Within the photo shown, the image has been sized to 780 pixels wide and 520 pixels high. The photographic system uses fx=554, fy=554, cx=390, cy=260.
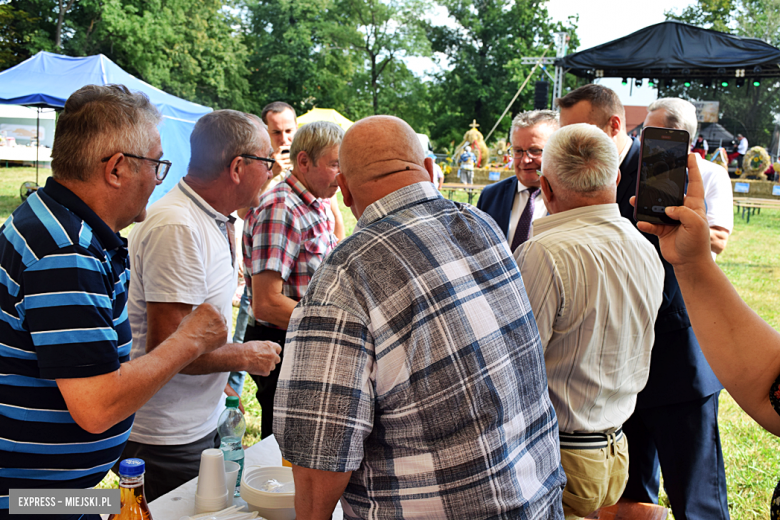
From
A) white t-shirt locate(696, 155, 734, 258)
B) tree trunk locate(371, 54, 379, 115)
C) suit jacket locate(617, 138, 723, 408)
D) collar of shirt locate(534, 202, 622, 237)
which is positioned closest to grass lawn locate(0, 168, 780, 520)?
suit jacket locate(617, 138, 723, 408)

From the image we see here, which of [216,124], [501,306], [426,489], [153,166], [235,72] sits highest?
[235,72]

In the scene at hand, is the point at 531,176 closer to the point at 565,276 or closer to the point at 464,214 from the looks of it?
the point at 565,276

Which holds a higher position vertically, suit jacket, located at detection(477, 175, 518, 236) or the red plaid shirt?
suit jacket, located at detection(477, 175, 518, 236)

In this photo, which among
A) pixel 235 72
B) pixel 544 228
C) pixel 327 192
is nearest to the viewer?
pixel 544 228

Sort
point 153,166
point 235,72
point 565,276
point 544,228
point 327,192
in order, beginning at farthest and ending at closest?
1. point 235,72
2. point 327,192
3. point 544,228
4. point 565,276
5. point 153,166

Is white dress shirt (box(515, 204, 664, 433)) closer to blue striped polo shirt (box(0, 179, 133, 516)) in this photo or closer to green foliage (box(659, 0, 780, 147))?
blue striped polo shirt (box(0, 179, 133, 516))

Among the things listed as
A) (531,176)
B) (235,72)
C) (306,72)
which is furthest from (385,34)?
(531,176)

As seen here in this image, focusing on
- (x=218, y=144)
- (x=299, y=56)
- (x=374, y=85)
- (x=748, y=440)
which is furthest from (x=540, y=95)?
(x=374, y=85)

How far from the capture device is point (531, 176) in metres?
3.03

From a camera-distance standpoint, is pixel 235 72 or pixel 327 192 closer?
pixel 327 192

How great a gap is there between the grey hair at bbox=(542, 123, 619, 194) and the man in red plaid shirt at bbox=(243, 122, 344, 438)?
41.4 inches

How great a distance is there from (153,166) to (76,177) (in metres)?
0.20

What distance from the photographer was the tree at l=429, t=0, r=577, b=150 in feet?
128

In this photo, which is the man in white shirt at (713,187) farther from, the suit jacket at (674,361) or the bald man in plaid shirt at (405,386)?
the bald man in plaid shirt at (405,386)
